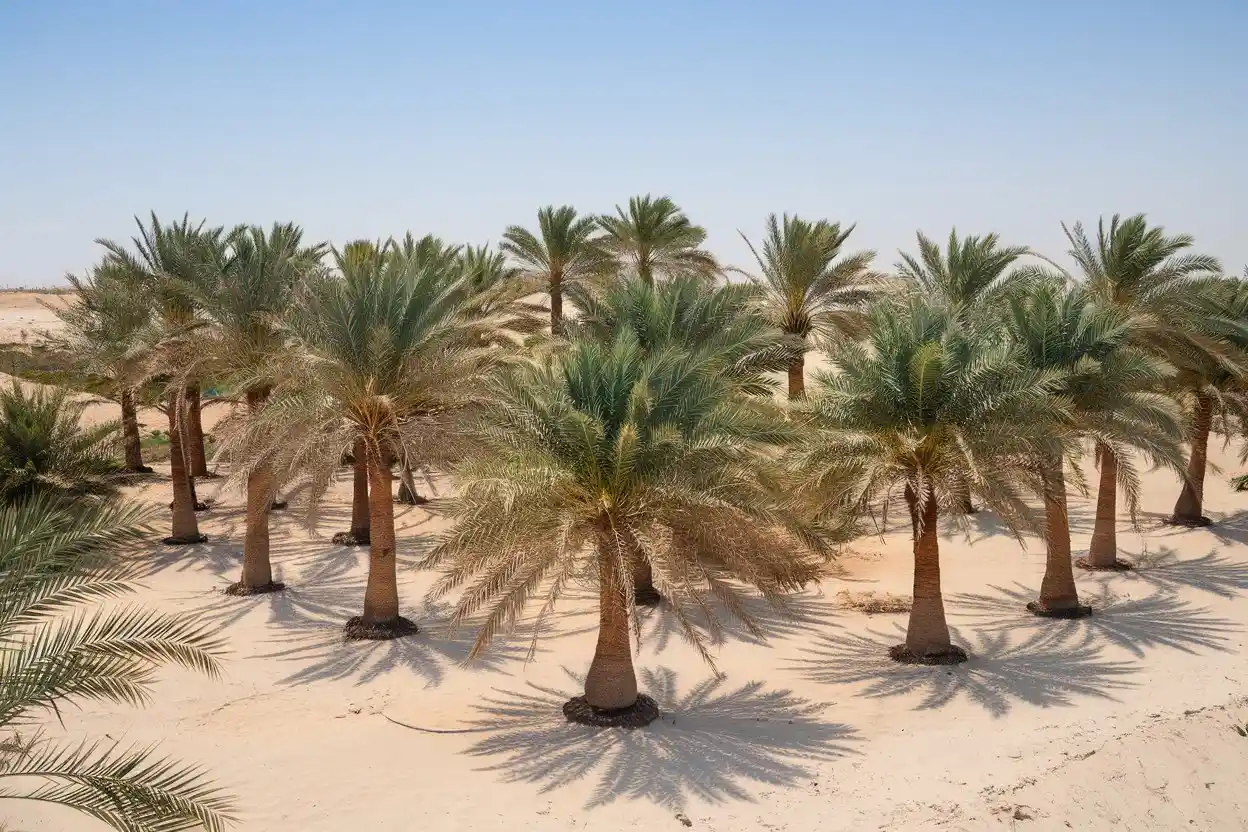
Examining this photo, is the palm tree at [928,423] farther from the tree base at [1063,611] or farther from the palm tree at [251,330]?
the palm tree at [251,330]

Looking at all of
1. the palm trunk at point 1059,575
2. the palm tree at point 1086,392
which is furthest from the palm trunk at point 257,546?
the palm trunk at point 1059,575

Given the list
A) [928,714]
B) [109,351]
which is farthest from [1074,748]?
[109,351]

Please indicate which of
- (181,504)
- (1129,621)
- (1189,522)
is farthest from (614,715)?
(1189,522)

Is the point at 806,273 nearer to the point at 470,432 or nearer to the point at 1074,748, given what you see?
the point at 470,432

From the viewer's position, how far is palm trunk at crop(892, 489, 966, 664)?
48.0ft

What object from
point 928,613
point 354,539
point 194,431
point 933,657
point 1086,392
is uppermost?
point 1086,392

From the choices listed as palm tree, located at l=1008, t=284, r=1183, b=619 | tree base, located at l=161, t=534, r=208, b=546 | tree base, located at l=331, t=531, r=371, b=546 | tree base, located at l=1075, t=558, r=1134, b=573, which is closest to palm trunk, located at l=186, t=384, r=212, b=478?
tree base, located at l=161, t=534, r=208, b=546

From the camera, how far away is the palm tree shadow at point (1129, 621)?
50.1 ft

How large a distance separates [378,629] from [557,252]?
18.0m

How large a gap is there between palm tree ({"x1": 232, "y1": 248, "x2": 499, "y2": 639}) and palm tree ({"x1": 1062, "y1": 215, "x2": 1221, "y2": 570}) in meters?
→ 11.4

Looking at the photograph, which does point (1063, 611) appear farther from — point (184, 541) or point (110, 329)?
point (110, 329)

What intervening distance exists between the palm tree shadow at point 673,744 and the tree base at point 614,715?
111 millimetres

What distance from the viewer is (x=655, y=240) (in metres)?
31.9

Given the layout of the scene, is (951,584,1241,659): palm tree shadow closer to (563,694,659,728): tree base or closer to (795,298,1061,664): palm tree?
(795,298,1061,664): palm tree
